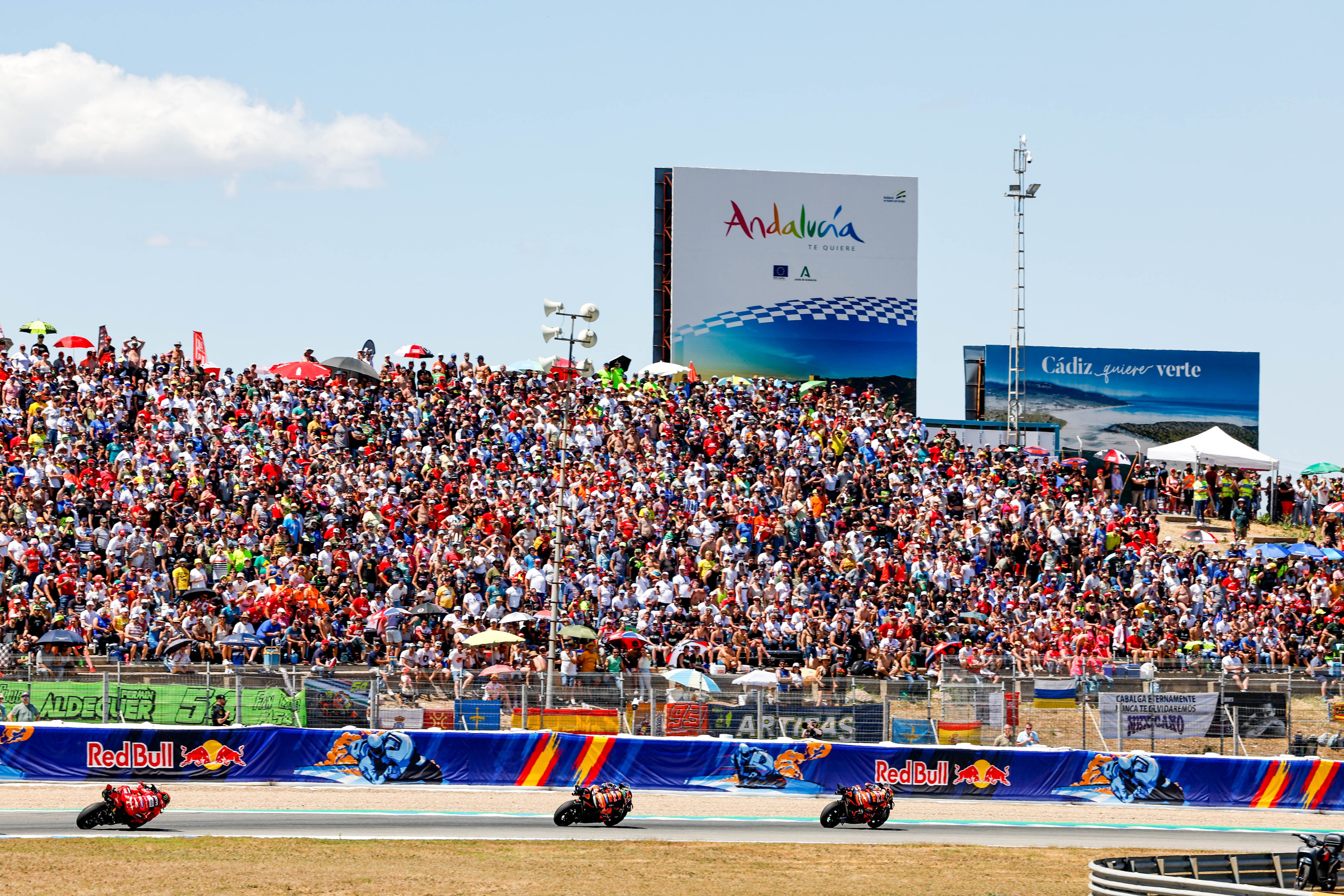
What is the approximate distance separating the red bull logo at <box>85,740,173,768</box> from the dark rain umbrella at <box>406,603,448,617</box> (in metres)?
6.68

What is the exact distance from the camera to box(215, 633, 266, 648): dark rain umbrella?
29.9m

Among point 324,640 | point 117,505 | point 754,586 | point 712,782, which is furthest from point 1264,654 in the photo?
point 117,505

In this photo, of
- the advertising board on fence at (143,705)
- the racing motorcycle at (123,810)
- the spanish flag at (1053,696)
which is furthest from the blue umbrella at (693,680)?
the racing motorcycle at (123,810)

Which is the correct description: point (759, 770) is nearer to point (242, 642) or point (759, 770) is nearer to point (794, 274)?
point (242, 642)

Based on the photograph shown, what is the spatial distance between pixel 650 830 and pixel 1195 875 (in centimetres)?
913

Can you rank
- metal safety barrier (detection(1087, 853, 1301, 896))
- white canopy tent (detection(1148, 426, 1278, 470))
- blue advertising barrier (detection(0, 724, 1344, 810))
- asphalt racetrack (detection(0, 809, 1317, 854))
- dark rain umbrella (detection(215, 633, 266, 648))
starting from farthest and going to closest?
white canopy tent (detection(1148, 426, 1278, 470)) → dark rain umbrella (detection(215, 633, 266, 648)) → blue advertising barrier (detection(0, 724, 1344, 810)) → asphalt racetrack (detection(0, 809, 1317, 854)) → metal safety barrier (detection(1087, 853, 1301, 896))

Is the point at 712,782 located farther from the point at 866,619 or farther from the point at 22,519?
the point at 22,519

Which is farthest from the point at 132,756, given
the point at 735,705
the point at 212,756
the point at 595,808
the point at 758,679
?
the point at 758,679

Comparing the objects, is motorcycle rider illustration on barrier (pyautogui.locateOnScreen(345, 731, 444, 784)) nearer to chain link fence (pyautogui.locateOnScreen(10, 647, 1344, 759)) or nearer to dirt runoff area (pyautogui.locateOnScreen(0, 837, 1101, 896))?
chain link fence (pyautogui.locateOnScreen(10, 647, 1344, 759))

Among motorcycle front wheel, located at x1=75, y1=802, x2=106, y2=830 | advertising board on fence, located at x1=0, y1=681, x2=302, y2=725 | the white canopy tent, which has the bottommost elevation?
motorcycle front wheel, located at x1=75, y1=802, x2=106, y2=830

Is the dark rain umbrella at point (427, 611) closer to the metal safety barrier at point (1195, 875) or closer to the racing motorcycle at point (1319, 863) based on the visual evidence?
the metal safety barrier at point (1195, 875)

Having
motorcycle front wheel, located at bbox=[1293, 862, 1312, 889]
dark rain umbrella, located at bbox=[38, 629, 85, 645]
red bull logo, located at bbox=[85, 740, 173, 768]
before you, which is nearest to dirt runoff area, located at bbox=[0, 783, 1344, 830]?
red bull logo, located at bbox=[85, 740, 173, 768]

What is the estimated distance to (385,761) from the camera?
2662cm

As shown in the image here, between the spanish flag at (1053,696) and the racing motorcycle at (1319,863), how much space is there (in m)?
10.6
